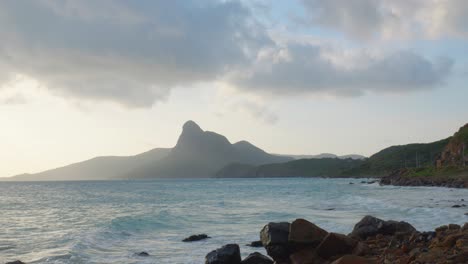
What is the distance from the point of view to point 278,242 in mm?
14625

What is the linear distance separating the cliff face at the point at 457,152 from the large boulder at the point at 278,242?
102151 millimetres

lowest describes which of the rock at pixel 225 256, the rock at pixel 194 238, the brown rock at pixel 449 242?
the rock at pixel 194 238

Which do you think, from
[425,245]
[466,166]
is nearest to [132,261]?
[425,245]

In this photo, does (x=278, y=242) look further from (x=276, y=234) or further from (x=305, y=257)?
(x=305, y=257)

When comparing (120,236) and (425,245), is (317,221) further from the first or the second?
(425,245)

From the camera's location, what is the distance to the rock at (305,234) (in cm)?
1429

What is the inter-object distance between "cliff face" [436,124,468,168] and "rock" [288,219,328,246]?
102043mm

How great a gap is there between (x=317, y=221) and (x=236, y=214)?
10429 millimetres

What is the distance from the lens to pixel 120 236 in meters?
28.2

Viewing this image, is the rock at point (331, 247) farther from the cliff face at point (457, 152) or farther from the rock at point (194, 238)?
the cliff face at point (457, 152)

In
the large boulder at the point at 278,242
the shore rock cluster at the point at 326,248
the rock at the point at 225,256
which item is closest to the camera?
the shore rock cluster at the point at 326,248

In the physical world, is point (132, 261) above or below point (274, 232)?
below

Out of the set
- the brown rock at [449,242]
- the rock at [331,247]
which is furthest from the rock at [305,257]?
the brown rock at [449,242]

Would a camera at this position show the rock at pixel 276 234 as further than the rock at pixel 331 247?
Yes
